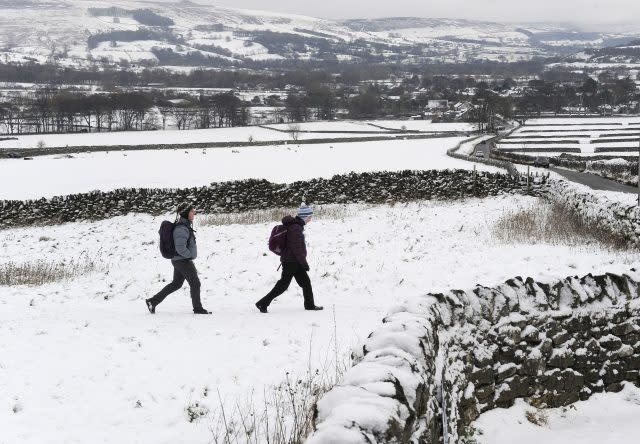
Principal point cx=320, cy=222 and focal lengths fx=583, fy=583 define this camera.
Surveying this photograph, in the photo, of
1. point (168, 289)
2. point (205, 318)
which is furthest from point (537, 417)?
point (168, 289)

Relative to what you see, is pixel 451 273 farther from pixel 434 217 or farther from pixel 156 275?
pixel 434 217

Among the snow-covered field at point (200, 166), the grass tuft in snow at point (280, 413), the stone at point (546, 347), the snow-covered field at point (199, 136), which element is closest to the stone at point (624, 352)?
the stone at point (546, 347)

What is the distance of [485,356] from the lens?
19.6 feet

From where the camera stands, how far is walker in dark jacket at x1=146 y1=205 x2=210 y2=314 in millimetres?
9531

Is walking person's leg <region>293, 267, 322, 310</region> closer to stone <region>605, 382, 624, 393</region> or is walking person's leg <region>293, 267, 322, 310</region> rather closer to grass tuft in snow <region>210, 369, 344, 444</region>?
grass tuft in snow <region>210, 369, 344, 444</region>

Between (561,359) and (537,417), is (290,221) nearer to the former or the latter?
(561,359)

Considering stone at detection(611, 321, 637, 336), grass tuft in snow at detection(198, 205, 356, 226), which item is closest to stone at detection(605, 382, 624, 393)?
stone at detection(611, 321, 637, 336)

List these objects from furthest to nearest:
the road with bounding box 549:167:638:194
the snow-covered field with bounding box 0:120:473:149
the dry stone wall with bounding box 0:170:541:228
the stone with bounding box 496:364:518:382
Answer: the snow-covered field with bounding box 0:120:473:149 → the road with bounding box 549:167:638:194 → the dry stone wall with bounding box 0:170:541:228 → the stone with bounding box 496:364:518:382

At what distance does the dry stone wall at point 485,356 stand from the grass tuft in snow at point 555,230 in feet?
23.0

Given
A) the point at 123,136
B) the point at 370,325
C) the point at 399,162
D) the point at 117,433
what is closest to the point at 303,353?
the point at 370,325

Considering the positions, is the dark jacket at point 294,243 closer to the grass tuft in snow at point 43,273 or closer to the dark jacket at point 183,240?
the dark jacket at point 183,240

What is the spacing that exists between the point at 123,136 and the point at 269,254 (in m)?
73.8

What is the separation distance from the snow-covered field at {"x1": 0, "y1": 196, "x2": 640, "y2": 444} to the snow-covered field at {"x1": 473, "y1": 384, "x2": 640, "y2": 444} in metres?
1.76

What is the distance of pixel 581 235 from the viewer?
15.2m
